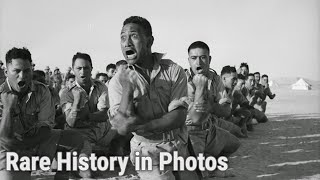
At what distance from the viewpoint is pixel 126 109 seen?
270 cm

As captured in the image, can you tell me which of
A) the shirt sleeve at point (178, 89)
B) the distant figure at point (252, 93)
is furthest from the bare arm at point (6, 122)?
the distant figure at point (252, 93)

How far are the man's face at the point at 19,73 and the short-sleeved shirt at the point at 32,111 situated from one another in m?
0.10

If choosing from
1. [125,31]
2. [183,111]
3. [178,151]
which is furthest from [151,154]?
[125,31]

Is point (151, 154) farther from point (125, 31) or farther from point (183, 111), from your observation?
point (125, 31)

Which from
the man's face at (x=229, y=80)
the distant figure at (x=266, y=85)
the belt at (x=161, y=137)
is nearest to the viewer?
the belt at (x=161, y=137)

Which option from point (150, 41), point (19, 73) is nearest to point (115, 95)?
point (150, 41)

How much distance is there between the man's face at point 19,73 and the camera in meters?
3.95

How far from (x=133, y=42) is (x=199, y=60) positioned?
99.6 inches

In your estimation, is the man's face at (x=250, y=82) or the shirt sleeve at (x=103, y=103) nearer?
the shirt sleeve at (x=103, y=103)

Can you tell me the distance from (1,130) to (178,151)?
6.09 feet

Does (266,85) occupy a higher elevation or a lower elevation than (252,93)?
higher

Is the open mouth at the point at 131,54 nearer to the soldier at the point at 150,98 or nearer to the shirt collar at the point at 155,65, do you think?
the soldier at the point at 150,98

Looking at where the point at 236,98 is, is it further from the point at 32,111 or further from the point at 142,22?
the point at 142,22

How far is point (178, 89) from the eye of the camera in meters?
2.97
